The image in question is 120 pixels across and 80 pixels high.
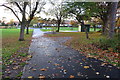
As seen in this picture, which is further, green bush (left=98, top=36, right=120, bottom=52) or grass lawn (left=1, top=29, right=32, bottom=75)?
green bush (left=98, top=36, right=120, bottom=52)

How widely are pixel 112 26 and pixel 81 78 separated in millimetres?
6559

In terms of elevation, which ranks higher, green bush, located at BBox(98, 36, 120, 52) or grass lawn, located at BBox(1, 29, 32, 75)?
green bush, located at BBox(98, 36, 120, 52)

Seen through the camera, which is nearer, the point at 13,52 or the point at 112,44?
the point at 112,44

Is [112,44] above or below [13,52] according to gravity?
above

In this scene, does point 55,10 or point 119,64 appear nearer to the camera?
point 119,64

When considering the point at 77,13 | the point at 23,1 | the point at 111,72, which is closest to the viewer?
the point at 111,72

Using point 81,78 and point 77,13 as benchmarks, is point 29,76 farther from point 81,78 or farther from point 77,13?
point 77,13

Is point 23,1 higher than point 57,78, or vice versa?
point 23,1

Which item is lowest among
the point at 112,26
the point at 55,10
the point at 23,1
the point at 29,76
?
the point at 29,76

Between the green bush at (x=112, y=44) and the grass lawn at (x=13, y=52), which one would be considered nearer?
the grass lawn at (x=13, y=52)

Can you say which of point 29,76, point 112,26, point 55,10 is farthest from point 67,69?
point 55,10

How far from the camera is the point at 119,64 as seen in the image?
4723 mm

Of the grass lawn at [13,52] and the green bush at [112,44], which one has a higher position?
the green bush at [112,44]

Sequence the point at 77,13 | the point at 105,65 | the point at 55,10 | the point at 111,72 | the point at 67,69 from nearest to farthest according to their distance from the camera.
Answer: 1. the point at 111,72
2. the point at 67,69
3. the point at 105,65
4. the point at 77,13
5. the point at 55,10
